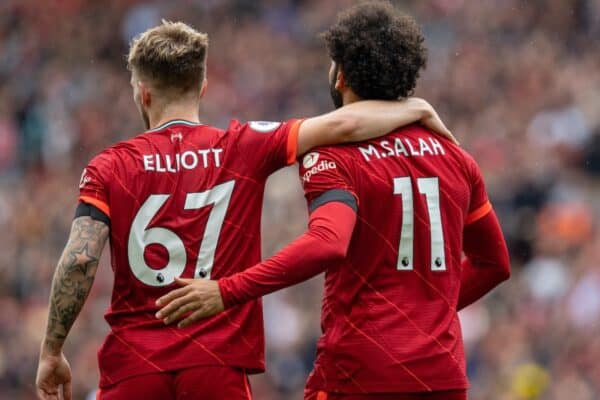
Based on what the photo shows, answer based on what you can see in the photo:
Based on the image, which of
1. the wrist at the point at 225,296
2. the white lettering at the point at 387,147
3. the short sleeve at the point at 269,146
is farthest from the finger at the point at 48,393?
the white lettering at the point at 387,147

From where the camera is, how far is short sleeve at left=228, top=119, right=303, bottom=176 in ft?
17.7

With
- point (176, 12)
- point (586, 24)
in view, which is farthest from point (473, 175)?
point (176, 12)

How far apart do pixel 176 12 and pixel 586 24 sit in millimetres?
4777

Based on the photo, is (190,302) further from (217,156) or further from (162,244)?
(217,156)

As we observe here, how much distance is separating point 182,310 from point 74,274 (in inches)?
17.4

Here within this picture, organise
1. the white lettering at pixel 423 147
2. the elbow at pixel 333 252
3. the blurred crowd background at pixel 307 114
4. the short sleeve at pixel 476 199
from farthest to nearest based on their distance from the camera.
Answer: the blurred crowd background at pixel 307 114
the short sleeve at pixel 476 199
the white lettering at pixel 423 147
the elbow at pixel 333 252

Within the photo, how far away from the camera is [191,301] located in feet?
16.9

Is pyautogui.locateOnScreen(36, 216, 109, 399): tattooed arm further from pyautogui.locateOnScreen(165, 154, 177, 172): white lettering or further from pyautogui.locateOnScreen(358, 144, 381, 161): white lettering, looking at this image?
pyautogui.locateOnScreen(358, 144, 381, 161): white lettering

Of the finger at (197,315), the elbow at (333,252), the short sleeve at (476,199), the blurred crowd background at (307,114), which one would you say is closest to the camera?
the elbow at (333,252)

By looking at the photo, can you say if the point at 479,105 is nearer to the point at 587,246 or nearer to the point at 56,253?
the point at 587,246

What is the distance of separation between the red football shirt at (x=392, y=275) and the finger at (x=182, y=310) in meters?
0.52

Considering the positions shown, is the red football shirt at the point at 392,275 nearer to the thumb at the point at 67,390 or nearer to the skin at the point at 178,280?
the skin at the point at 178,280

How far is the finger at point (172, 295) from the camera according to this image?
5.16m

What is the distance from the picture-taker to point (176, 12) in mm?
17000
